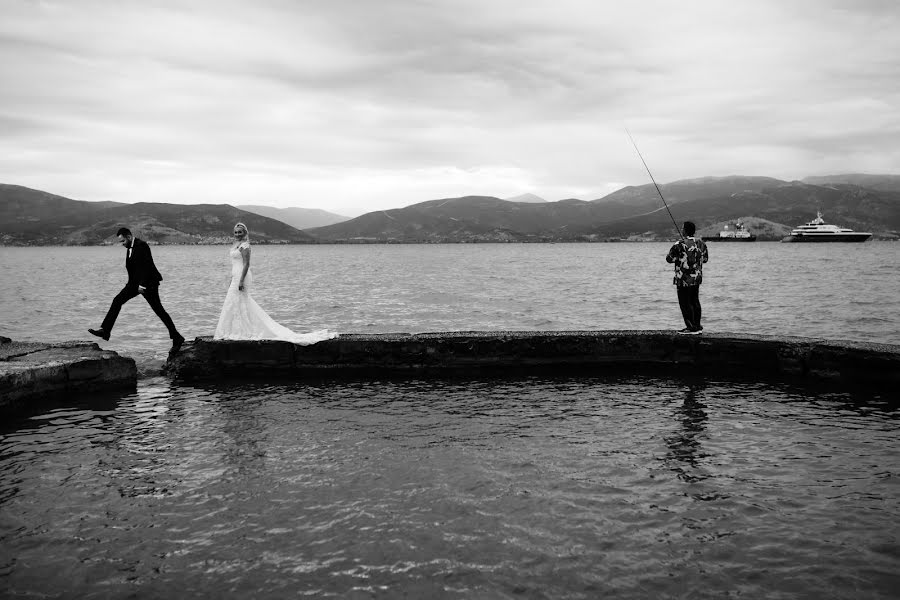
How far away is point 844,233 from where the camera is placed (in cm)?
17562

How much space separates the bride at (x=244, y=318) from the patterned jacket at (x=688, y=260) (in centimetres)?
687

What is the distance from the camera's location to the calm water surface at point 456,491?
452 centimetres

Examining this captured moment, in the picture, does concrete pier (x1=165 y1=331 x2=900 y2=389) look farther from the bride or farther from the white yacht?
the white yacht

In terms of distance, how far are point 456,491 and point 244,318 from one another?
6.87 m

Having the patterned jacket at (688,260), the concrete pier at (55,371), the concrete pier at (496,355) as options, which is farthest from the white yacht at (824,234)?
the concrete pier at (55,371)

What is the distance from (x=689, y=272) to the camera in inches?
460

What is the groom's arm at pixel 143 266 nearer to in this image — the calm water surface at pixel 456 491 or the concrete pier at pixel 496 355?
the concrete pier at pixel 496 355

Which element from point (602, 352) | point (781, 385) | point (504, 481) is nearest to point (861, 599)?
point (504, 481)

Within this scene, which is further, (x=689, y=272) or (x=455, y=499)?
(x=689, y=272)

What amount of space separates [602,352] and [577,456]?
500 centimetres

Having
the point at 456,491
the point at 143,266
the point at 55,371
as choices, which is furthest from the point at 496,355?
the point at 55,371

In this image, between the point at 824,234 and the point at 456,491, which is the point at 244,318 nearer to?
the point at 456,491

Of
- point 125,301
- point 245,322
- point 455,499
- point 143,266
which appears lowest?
point 455,499

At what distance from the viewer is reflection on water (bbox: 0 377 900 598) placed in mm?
4512
